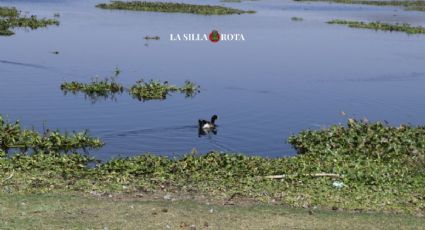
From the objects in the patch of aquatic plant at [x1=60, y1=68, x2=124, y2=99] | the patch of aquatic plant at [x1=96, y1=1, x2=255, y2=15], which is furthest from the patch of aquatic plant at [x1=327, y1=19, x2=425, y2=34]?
the patch of aquatic plant at [x1=60, y1=68, x2=124, y2=99]

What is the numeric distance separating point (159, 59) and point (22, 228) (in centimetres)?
2796

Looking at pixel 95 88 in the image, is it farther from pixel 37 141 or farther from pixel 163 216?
pixel 163 216

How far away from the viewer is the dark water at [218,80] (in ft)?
76.8

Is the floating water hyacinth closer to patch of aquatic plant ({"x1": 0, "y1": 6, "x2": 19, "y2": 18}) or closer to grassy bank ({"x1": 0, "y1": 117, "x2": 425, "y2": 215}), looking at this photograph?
grassy bank ({"x1": 0, "y1": 117, "x2": 425, "y2": 215})

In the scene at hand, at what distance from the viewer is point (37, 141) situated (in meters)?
19.3

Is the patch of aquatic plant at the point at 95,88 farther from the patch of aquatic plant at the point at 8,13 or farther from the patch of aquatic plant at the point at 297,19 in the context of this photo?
the patch of aquatic plant at the point at 297,19

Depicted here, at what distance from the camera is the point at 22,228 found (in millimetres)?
11562

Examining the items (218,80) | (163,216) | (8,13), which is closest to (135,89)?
(218,80)

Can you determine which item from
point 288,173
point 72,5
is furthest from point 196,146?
Answer: point 72,5

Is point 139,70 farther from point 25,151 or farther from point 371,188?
point 371,188

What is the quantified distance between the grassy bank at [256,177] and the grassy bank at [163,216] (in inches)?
31.7

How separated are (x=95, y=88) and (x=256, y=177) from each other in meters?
15.2

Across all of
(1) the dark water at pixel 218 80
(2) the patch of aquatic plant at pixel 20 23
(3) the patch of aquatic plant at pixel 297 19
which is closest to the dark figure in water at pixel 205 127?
(1) the dark water at pixel 218 80

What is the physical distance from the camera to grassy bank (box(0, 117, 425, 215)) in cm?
1434
